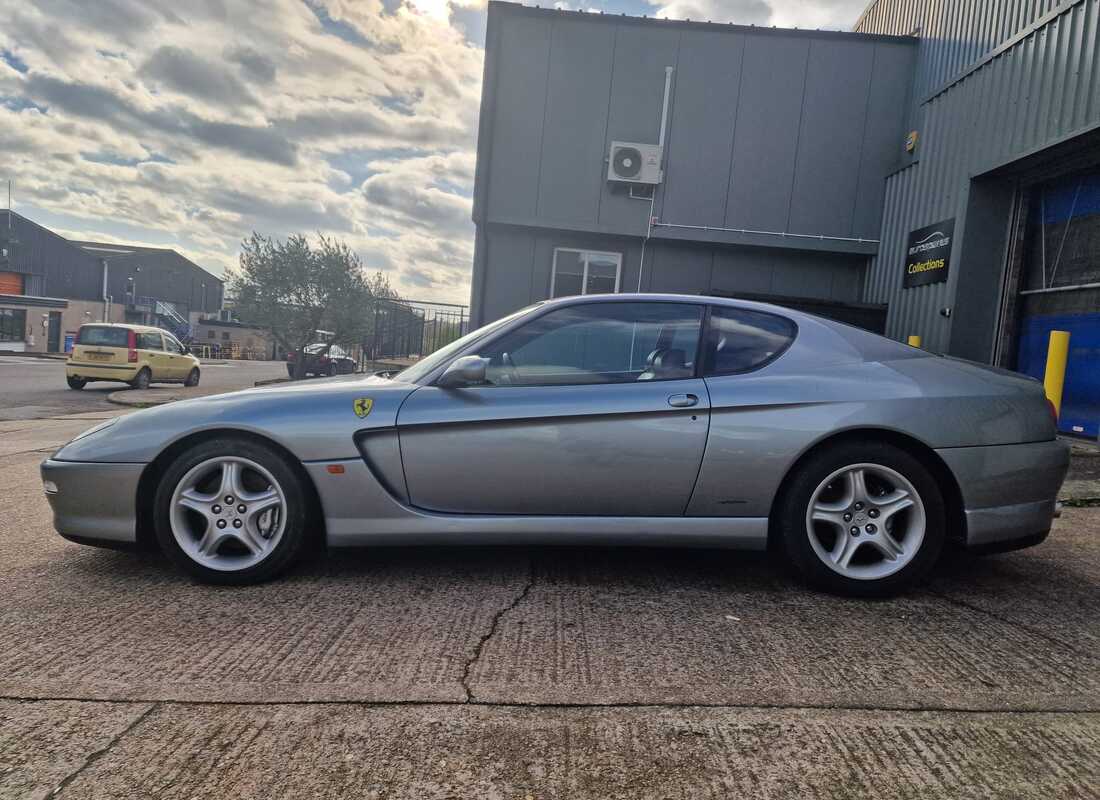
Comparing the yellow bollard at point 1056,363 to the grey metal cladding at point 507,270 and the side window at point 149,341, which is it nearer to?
the grey metal cladding at point 507,270

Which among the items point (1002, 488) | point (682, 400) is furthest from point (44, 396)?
point (1002, 488)

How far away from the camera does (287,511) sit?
2.79 m

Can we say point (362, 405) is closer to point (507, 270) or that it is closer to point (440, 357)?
point (440, 357)

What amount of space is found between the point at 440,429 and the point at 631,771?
1.55 metres

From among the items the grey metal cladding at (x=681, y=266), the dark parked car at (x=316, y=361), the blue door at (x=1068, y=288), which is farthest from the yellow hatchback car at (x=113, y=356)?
the blue door at (x=1068, y=288)

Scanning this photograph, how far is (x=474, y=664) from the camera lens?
2.16m

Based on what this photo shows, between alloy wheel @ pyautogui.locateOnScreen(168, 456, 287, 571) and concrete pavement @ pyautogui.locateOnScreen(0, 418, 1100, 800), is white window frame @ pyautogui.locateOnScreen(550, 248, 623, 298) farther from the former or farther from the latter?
alloy wheel @ pyautogui.locateOnScreen(168, 456, 287, 571)

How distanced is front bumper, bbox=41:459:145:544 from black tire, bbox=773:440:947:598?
2772 millimetres

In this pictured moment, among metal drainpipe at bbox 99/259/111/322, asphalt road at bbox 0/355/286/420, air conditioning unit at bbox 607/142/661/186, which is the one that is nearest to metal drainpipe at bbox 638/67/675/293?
air conditioning unit at bbox 607/142/661/186

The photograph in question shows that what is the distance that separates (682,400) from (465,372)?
36.6 inches

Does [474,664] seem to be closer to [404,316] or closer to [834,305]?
[834,305]

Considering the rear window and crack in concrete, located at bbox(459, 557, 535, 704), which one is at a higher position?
the rear window

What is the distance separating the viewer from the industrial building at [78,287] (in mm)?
38906

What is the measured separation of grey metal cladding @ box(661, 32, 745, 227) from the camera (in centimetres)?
1002
